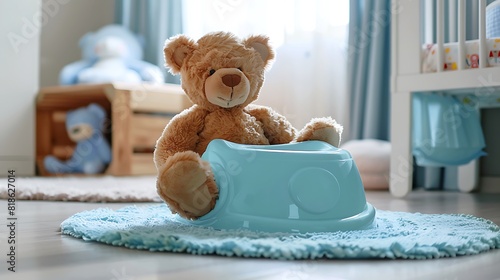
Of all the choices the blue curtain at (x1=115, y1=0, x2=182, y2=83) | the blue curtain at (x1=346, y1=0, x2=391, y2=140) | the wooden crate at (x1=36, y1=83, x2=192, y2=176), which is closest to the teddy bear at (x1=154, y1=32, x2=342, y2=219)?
the blue curtain at (x1=346, y1=0, x2=391, y2=140)

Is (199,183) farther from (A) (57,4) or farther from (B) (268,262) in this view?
(A) (57,4)

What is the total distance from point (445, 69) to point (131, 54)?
169cm

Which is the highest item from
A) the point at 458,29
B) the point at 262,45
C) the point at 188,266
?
the point at 458,29

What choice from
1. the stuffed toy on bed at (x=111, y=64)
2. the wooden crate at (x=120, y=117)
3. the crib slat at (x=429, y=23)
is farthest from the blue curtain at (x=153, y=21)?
the crib slat at (x=429, y=23)

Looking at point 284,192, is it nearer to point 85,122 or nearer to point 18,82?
point 85,122

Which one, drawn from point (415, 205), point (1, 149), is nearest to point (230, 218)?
point (415, 205)

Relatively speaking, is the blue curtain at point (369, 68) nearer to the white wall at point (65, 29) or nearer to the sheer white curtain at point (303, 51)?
the sheer white curtain at point (303, 51)

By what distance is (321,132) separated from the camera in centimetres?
106

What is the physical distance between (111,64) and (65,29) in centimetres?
69

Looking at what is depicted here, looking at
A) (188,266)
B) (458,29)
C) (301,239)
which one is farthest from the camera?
(458,29)

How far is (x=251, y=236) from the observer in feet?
2.72

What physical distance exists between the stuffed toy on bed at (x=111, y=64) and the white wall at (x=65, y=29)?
1.31ft

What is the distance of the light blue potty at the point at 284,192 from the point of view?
0.89m

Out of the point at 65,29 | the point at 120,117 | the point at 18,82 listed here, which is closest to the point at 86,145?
the point at 120,117
